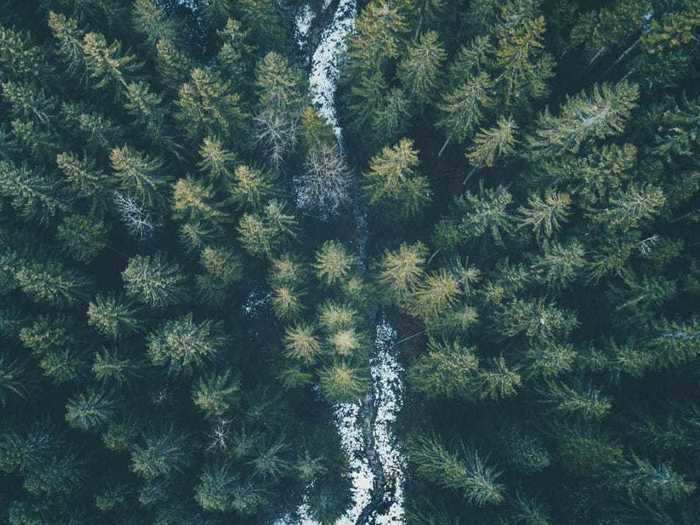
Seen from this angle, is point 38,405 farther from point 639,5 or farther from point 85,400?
point 639,5

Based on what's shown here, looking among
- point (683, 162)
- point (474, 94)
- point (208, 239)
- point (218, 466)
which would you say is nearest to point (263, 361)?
point (218, 466)

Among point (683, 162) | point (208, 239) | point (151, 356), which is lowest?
point (151, 356)

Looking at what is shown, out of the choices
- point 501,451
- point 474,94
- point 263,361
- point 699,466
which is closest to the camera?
point 699,466

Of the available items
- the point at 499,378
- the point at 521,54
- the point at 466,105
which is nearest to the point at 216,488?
the point at 499,378

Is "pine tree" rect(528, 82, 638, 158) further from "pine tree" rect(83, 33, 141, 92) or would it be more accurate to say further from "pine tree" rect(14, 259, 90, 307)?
"pine tree" rect(14, 259, 90, 307)

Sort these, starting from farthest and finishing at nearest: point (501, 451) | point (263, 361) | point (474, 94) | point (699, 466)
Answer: point (263, 361) → point (501, 451) → point (474, 94) → point (699, 466)

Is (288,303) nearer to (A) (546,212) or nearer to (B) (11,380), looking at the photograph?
(A) (546,212)

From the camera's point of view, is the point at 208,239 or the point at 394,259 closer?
the point at 394,259

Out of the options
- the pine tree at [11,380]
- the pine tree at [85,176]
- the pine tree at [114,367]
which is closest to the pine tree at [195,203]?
the pine tree at [85,176]
